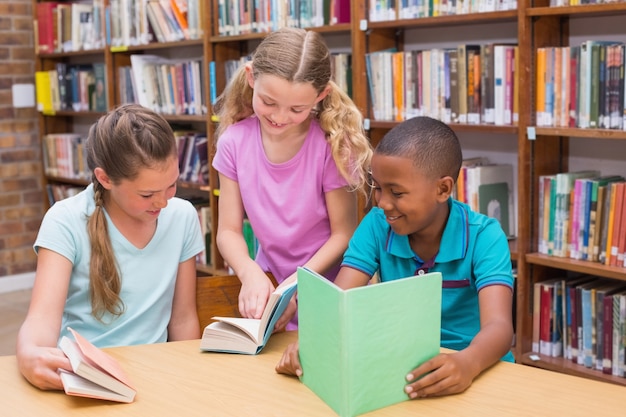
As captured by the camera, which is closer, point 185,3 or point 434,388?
point 434,388

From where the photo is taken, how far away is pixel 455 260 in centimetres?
162

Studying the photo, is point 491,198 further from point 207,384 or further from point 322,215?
point 207,384

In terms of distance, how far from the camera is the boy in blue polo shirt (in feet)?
5.09

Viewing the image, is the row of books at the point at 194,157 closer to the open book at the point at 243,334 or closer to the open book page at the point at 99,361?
the open book at the point at 243,334

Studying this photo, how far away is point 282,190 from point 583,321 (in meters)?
1.28

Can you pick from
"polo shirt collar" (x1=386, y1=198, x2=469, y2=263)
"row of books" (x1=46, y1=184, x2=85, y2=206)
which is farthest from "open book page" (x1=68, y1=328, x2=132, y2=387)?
"row of books" (x1=46, y1=184, x2=85, y2=206)

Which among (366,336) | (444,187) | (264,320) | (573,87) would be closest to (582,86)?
(573,87)

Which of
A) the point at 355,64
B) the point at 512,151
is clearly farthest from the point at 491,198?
the point at 355,64

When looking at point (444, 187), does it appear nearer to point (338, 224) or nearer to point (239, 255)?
point (338, 224)

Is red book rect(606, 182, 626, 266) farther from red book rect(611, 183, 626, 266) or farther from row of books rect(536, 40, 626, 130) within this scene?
row of books rect(536, 40, 626, 130)

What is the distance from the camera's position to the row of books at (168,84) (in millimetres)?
4102

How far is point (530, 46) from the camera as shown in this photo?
8.68 feet

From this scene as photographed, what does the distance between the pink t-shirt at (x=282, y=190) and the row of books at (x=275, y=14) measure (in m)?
1.36

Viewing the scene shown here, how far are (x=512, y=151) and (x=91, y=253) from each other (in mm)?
1898
